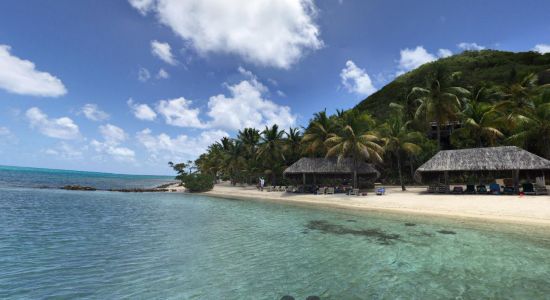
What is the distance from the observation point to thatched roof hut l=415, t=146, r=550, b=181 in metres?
19.9

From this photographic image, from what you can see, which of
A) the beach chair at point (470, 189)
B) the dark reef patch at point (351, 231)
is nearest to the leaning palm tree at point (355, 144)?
the beach chair at point (470, 189)

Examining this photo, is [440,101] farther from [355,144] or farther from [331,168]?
[331,168]

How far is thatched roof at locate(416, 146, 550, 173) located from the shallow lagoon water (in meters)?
9.67

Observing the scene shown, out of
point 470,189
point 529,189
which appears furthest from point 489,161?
point 529,189


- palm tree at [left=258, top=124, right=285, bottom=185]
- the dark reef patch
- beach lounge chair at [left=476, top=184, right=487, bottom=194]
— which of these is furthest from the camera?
palm tree at [left=258, top=124, right=285, bottom=185]

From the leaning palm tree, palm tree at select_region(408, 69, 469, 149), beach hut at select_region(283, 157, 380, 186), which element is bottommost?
beach hut at select_region(283, 157, 380, 186)

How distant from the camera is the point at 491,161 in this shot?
2122cm

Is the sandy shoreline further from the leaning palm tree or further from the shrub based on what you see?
the shrub

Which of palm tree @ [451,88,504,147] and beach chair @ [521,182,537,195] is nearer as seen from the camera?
beach chair @ [521,182,537,195]

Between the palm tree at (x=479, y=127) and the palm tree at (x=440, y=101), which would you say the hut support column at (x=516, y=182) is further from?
the palm tree at (x=440, y=101)

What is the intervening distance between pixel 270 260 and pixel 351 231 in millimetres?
5482

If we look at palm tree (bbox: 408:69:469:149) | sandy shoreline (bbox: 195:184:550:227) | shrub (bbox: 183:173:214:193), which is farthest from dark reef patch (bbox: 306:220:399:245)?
shrub (bbox: 183:173:214:193)

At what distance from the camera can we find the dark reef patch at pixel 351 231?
36.5 feet

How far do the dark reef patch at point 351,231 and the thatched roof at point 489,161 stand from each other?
1329 centimetres
